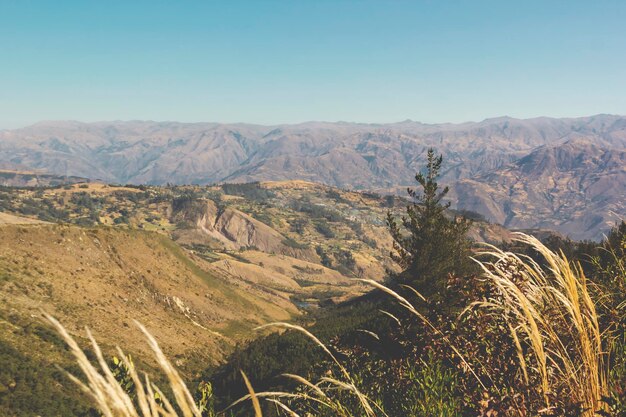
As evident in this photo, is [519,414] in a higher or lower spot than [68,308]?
higher

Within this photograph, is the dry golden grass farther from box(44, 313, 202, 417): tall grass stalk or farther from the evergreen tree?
the evergreen tree

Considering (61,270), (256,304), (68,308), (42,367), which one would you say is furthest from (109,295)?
(256,304)

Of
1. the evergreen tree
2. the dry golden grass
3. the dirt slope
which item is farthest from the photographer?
the dirt slope

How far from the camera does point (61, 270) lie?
84500 mm

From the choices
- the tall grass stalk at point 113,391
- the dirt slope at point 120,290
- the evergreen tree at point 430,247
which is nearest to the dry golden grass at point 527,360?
the tall grass stalk at point 113,391

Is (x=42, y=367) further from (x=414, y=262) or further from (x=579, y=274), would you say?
(x=579, y=274)

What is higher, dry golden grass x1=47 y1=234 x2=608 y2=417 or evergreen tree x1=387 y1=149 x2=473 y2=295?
dry golden grass x1=47 y1=234 x2=608 y2=417

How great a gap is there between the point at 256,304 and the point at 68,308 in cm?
8240

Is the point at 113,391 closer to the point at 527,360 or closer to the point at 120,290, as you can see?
the point at 527,360

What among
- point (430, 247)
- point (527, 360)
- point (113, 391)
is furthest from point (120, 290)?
point (113, 391)

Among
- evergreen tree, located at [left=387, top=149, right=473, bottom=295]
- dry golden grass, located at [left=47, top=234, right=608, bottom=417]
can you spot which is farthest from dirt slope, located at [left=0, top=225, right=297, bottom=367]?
dry golden grass, located at [left=47, top=234, right=608, bottom=417]

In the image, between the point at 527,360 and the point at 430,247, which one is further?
the point at 430,247

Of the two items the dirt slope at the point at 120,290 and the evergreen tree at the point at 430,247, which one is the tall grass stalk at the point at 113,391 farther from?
the dirt slope at the point at 120,290

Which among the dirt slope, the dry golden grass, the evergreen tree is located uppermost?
the dry golden grass
